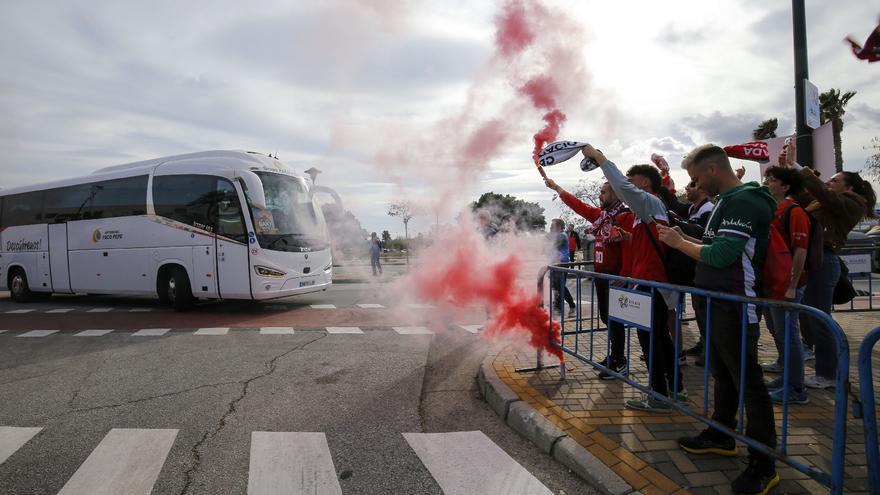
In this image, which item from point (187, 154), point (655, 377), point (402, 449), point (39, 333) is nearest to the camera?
point (402, 449)

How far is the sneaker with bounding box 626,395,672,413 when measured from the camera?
13.1ft

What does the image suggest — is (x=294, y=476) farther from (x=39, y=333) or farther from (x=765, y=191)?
(x=39, y=333)

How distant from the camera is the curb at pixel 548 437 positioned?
9.86 feet

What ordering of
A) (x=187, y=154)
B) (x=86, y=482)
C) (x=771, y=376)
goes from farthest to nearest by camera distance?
1. (x=187, y=154)
2. (x=771, y=376)
3. (x=86, y=482)

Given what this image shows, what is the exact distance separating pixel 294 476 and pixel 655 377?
9.06ft

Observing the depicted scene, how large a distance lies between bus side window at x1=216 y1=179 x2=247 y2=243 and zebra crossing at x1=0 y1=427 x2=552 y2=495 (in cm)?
623

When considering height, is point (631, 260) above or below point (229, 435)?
above

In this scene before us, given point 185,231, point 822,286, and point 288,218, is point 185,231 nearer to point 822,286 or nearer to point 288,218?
point 288,218

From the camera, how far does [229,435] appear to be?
3922 mm

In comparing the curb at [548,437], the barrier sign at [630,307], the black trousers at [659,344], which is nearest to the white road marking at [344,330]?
the curb at [548,437]

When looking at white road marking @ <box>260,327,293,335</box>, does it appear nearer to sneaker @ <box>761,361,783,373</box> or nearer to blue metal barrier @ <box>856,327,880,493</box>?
sneaker @ <box>761,361,783,373</box>

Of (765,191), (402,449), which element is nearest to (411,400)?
(402,449)

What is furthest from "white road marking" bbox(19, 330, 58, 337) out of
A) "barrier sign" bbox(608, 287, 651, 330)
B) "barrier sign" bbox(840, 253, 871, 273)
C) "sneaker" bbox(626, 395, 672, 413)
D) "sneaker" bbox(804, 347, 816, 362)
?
"barrier sign" bbox(840, 253, 871, 273)

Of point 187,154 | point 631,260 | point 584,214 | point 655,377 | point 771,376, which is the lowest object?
point 771,376
